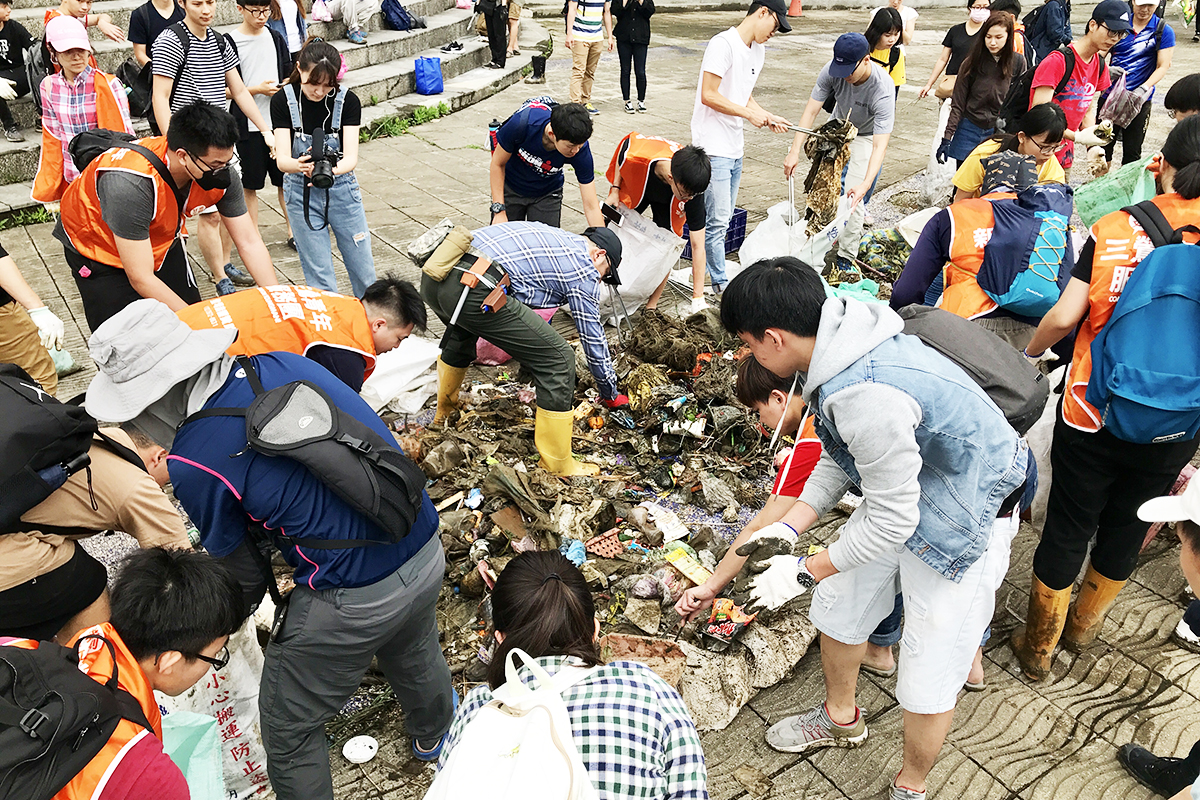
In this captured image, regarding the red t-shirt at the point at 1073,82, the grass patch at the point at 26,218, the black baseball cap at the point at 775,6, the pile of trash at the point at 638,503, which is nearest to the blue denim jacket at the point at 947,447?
the pile of trash at the point at 638,503

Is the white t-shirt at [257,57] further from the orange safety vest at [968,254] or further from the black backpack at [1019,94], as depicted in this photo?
the black backpack at [1019,94]

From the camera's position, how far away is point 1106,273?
9.99 feet

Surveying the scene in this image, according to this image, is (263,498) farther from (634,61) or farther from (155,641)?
(634,61)

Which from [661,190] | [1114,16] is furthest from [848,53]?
[1114,16]

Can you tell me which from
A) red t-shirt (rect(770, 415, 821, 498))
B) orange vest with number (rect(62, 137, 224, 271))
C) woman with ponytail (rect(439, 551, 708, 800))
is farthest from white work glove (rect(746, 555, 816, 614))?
orange vest with number (rect(62, 137, 224, 271))

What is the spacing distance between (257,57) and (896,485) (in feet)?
18.6

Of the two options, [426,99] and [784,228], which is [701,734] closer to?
[784,228]

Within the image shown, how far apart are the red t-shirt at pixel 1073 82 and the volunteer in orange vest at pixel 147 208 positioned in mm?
5737

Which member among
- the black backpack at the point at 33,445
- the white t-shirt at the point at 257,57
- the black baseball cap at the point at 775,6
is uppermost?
the black baseball cap at the point at 775,6

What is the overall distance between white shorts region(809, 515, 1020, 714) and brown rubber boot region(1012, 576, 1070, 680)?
96 cm

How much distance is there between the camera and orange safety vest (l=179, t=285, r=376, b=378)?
3.11m

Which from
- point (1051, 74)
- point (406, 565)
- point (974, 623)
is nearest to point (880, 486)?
point (974, 623)

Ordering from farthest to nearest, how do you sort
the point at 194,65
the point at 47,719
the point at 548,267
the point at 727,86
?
the point at 727,86 → the point at 194,65 → the point at 548,267 → the point at 47,719

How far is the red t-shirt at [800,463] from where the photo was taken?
2.97 metres
